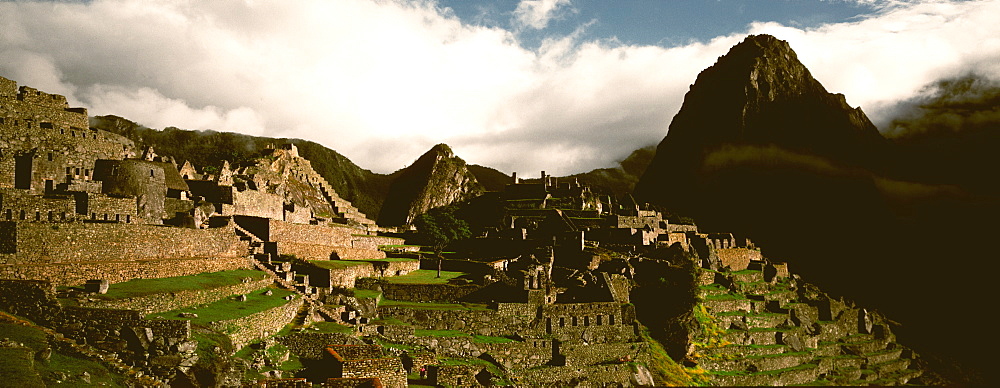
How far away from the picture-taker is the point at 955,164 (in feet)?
148

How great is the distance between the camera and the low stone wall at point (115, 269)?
77.6 feet

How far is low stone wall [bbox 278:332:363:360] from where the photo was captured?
85.6 feet

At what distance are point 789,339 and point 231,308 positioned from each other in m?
47.3

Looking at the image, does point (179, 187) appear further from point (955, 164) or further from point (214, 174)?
point (955, 164)

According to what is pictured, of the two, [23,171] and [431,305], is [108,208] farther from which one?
[431,305]

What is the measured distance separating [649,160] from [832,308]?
10954 centimetres

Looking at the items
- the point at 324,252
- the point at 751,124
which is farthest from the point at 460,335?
the point at 751,124

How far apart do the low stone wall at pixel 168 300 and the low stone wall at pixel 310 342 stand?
3861 mm

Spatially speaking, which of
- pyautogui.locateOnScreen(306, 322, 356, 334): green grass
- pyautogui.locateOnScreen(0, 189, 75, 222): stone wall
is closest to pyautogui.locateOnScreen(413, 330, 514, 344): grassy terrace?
pyautogui.locateOnScreen(306, 322, 356, 334): green grass

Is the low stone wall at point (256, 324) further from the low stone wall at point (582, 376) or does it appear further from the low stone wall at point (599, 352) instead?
the low stone wall at point (599, 352)

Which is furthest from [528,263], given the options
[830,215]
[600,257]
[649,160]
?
[649,160]

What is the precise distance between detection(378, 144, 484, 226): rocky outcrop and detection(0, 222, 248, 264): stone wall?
73284 mm

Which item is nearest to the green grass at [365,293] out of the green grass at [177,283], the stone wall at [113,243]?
the green grass at [177,283]

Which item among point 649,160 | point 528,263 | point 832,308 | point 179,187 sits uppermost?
point 649,160
